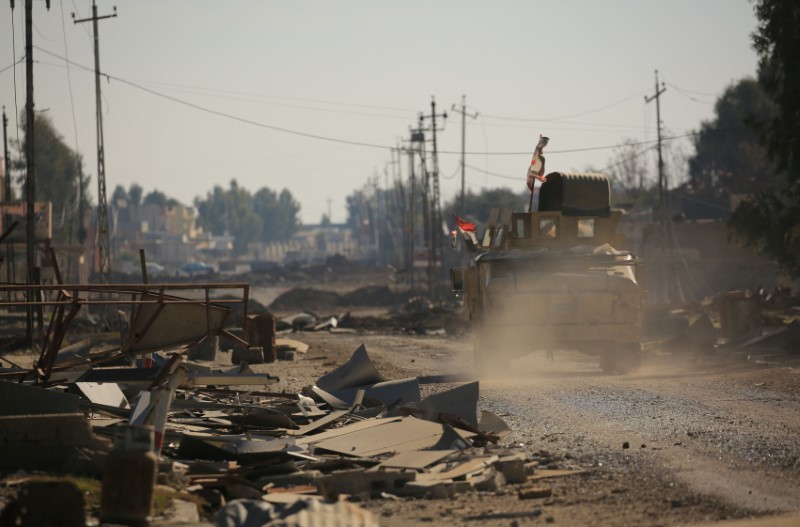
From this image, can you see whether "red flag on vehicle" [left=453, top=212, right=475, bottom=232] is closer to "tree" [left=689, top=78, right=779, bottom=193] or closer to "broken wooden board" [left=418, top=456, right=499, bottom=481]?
"broken wooden board" [left=418, top=456, right=499, bottom=481]

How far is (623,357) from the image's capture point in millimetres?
22000

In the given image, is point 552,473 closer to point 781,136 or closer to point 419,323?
point 781,136

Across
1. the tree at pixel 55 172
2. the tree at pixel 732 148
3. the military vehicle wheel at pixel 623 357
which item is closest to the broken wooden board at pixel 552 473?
the military vehicle wheel at pixel 623 357

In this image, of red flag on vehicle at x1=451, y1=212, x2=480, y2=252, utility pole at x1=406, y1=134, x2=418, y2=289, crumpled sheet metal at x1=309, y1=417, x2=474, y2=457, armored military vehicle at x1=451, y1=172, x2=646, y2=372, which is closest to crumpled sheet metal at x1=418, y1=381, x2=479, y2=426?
crumpled sheet metal at x1=309, y1=417, x2=474, y2=457

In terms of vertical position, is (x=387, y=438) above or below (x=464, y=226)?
below

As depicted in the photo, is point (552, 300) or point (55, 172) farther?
point (55, 172)

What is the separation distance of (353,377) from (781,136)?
696 inches

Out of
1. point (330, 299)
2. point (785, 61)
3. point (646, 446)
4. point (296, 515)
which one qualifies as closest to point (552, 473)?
point (646, 446)

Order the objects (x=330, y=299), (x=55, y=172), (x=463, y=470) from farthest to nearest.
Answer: (x=55, y=172) → (x=330, y=299) → (x=463, y=470)

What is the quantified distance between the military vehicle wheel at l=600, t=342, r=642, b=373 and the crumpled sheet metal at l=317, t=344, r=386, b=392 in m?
6.19

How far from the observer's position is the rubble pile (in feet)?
27.9

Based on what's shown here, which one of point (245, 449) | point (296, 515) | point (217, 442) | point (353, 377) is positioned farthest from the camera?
point (353, 377)

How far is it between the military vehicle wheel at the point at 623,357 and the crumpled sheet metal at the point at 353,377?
20.3 feet

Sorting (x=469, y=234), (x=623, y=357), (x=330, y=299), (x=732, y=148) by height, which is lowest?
(x=330, y=299)
